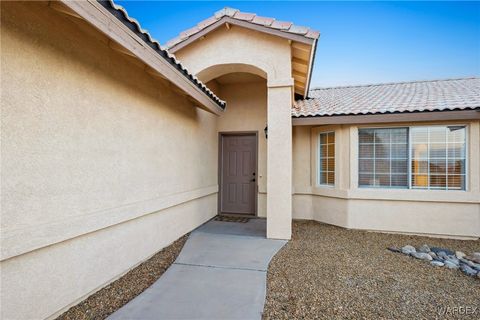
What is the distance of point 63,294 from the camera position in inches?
112

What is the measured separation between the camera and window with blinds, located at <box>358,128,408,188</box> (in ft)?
22.9

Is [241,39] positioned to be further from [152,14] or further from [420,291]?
[152,14]

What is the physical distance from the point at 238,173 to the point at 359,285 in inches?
218

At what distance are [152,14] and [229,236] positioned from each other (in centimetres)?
1347

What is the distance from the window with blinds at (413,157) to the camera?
661 cm

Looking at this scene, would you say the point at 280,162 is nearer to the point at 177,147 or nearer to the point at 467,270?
the point at 177,147

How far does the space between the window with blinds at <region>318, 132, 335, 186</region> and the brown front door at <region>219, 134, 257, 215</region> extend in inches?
88.6

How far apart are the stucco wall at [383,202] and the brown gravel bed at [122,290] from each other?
507 cm

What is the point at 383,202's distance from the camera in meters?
7.02

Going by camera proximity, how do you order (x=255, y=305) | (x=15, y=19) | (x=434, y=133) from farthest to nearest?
(x=434, y=133) → (x=255, y=305) → (x=15, y=19)

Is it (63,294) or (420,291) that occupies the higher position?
(63,294)

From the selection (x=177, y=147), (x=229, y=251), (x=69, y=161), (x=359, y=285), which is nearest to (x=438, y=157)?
(x=359, y=285)

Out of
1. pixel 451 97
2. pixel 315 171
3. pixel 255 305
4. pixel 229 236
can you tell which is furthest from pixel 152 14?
pixel 255 305

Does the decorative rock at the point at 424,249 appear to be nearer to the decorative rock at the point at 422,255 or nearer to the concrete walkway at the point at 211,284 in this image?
the decorative rock at the point at 422,255
